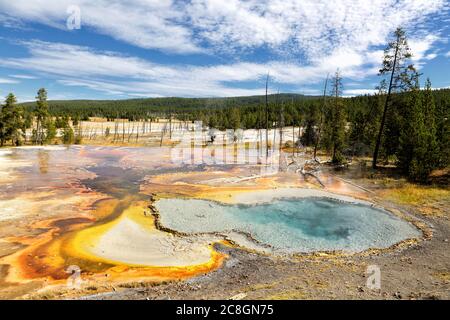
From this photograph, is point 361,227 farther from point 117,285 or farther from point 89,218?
point 89,218

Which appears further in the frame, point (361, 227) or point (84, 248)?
point (361, 227)

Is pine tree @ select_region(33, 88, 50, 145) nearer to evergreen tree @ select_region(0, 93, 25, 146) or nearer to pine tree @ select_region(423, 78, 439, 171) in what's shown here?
evergreen tree @ select_region(0, 93, 25, 146)

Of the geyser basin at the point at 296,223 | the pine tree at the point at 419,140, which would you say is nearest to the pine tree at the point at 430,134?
the pine tree at the point at 419,140

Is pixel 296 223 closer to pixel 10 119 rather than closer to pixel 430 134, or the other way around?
pixel 430 134

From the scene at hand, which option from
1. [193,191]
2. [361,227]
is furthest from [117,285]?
[193,191]

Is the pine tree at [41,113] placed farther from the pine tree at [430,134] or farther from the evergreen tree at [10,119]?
the pine tree at [430,134]

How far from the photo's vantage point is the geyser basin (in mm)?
16328

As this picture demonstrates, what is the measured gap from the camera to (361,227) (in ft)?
60.8

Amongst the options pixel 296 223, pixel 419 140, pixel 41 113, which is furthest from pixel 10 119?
pixel 419 140

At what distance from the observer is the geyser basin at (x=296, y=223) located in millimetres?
16328

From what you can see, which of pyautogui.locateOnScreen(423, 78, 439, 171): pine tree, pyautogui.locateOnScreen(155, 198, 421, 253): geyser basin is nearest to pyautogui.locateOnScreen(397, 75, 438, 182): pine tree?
pyautogui.locateOnScreen(423, 78, 439, 171): pine tree

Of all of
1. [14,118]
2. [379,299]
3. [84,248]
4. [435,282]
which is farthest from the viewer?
[14,118]

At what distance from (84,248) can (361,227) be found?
48.2 ft

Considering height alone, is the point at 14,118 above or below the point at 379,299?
above
